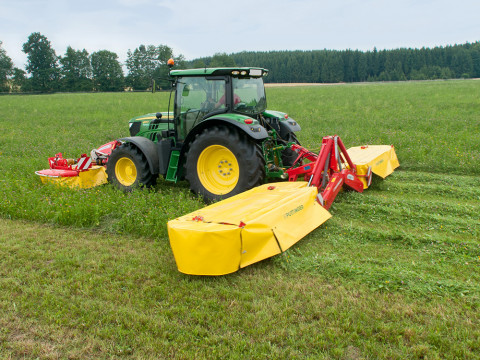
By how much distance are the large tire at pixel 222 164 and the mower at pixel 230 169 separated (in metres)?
0.01

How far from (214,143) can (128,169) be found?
2.00 meters

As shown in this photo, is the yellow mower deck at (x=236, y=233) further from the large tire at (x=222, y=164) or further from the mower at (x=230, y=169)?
the large tire at (x=222, y=164)

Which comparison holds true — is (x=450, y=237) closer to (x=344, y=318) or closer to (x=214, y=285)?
(x=344, y=318)

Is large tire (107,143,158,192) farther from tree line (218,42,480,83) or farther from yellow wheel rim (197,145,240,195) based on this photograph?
tree line (218,42,480,83)

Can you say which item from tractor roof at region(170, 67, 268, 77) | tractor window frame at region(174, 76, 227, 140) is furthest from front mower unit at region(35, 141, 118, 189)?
tractor roof at region(170, 67, 268, 77)

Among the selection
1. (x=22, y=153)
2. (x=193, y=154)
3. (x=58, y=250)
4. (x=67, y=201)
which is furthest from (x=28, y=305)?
(x=22, y=153)

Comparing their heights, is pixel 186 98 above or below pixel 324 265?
above

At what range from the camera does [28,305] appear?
3.43m

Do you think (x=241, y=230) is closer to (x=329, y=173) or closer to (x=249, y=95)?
(x=329, y=173)

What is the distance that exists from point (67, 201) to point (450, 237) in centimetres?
515

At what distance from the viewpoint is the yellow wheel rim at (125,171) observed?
6844mm

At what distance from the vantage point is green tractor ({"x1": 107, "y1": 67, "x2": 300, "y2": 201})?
18.3 ft

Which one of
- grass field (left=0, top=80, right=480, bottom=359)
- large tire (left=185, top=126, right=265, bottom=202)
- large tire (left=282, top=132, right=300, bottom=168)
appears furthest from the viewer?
large tire (left=282, top=132, right=300, bottom=168)

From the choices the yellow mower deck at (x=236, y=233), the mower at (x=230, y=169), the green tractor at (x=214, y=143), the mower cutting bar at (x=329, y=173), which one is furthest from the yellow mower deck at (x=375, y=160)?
the yellow mower deck at (x=236, y=233)
